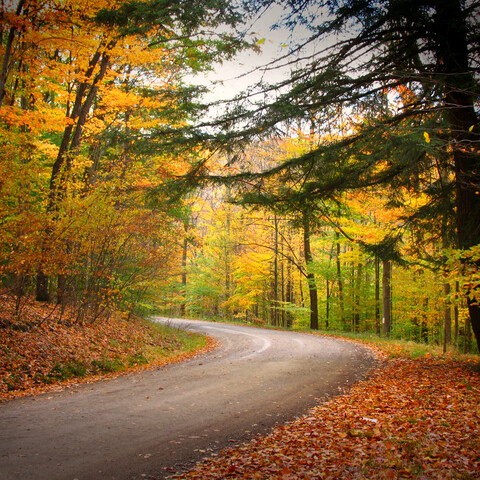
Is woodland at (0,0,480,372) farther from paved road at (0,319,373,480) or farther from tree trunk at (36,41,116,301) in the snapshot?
paved road at (0,319,373,480)

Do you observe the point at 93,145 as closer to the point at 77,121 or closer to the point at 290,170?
the point at 77,121

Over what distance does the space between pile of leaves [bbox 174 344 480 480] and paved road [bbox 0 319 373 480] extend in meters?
0.42

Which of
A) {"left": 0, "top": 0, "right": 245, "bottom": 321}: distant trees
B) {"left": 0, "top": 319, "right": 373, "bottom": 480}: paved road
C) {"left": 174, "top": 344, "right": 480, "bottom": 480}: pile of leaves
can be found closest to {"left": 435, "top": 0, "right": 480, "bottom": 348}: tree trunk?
{"left": 174, "top": 344, "right": 480, "bottom": 480}: pile of leaves

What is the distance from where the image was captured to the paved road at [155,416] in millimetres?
3875

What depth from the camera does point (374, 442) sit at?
4.45 m

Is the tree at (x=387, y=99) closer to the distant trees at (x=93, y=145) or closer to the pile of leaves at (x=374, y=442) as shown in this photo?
the distant trees at (x=93, y=145)

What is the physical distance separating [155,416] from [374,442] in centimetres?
313

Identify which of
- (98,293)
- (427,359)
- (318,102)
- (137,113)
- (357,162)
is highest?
(137,113)

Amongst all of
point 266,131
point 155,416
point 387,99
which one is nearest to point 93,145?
point 266,131

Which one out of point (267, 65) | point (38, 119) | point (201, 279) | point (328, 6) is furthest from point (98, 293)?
point (201, 279)

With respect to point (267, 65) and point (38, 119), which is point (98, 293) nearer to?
point (38, 119)

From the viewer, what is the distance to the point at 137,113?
50.8 ft

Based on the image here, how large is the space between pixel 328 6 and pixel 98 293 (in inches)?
368

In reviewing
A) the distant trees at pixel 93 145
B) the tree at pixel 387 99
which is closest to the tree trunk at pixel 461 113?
the tree at pixel 387 99
